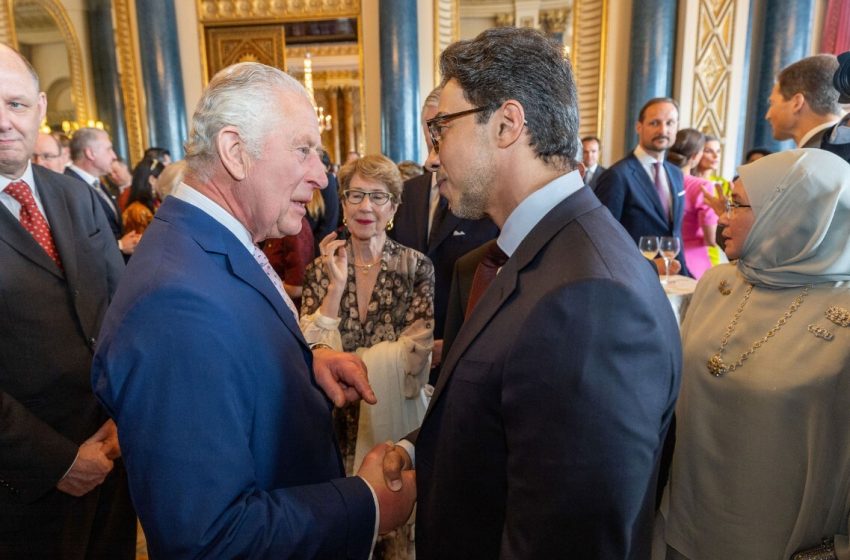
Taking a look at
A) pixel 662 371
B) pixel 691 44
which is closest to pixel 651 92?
pixel 691 44

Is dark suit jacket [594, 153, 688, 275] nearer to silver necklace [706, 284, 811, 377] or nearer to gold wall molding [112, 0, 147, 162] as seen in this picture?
silver necklace [706, 284, 811, 377]

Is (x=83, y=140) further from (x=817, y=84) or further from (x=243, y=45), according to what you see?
(x=817, y=84)

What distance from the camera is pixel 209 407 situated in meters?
0.94

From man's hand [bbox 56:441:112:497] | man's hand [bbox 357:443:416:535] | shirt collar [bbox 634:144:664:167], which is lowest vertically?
man's hand [bbox 56:441:112:497]

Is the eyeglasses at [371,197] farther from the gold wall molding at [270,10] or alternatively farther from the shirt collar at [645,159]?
the gold wall molding at [270,10]

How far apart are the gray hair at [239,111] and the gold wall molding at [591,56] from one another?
24.5 ft

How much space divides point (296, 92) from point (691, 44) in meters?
7.53

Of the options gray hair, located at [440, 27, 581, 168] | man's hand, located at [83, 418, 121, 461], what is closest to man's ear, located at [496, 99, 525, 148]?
gray hair, located at [440, 27, 581, 168]

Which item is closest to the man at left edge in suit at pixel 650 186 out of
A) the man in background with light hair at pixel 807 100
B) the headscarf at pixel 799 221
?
the man in background with light hair at pixel 807 100

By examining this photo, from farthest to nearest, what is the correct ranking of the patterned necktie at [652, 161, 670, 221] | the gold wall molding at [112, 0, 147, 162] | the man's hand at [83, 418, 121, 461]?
the gold wall molding at [112, 0, 147, 162], the patterned necktie at [652, 161, 670, 221], the man's hand at [83, 418, 121, 461]

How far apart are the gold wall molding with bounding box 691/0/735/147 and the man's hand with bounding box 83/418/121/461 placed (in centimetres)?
767

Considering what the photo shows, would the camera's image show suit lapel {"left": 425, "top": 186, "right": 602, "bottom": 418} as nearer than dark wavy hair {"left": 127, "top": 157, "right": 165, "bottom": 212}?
Yes

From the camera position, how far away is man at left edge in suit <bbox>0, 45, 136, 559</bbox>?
1.51 metres

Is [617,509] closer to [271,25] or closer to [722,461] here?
[722,461]
